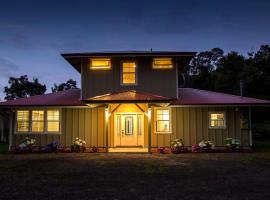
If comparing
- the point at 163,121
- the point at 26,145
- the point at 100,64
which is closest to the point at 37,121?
the point at 26,145

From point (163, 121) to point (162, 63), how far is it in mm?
3362

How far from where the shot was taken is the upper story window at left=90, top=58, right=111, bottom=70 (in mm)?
20656

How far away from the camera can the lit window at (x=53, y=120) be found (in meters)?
20.7

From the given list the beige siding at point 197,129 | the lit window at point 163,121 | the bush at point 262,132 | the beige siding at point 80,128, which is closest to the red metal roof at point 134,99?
the beige siding at point 197,129

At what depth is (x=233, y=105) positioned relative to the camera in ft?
64.5

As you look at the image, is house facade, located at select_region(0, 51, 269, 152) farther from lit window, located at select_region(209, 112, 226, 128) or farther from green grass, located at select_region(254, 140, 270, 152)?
green grass, located at select_region(254, 140, 270, 152)

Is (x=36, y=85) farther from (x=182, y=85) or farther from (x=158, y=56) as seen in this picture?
(x=158, y=56)

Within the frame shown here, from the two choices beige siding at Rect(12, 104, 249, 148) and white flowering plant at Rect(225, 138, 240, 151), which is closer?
white flowering plant at Rect(225, 138, 240, 151)

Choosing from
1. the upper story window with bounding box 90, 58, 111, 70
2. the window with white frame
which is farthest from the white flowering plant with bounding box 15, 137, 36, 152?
the upper story window with bounding box 90, 58, 111, 70

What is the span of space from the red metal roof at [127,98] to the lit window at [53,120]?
9.85 ft

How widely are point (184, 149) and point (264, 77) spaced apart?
74.1 ft

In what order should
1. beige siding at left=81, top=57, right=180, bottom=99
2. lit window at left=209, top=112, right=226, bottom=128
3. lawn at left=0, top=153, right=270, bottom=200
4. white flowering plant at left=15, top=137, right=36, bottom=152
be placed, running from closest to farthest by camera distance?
1. lawn at left=0, top=153, right=270, bottom=200
2. white flowering plant at left=15, top=137, right=36, bottom=152
3. lit window at left=209, top=112, right=226, bottom=128
4. beige siding at left=81, top=57, right=180, bottom=99

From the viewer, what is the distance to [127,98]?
1858cm

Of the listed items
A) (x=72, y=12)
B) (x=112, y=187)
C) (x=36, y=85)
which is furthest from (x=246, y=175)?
(x=36, y=85)
